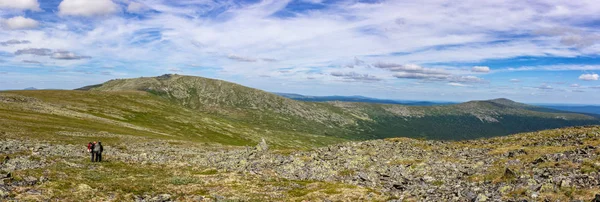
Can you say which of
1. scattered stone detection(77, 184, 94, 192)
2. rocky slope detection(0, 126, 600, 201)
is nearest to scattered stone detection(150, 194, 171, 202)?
rocky slope detection(0, 126, 600, 201)

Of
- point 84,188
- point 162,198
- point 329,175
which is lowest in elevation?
point 329,175

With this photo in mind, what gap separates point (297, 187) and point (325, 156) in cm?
1815

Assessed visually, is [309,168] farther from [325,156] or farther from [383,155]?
[383,155]

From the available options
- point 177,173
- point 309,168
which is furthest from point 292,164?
point 177,173

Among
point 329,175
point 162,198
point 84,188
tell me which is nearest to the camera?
point 162,198

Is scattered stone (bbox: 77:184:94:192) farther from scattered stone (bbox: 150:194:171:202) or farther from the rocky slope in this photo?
scattered stone (bbox: 150:194:171:202)

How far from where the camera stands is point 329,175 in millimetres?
42062

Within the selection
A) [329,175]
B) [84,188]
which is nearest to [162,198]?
[84,188]

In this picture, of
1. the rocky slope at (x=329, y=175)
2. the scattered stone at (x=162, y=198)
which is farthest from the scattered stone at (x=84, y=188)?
the scattered stone at (x=162, y=198)

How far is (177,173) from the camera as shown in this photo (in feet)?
141

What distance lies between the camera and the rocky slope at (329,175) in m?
27.2

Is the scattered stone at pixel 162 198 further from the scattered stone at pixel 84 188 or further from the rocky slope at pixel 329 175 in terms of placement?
the scattered stone at pixel 84 188

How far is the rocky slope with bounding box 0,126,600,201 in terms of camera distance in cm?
2722

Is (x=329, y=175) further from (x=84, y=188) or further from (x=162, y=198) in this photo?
(x=84, y=188)
